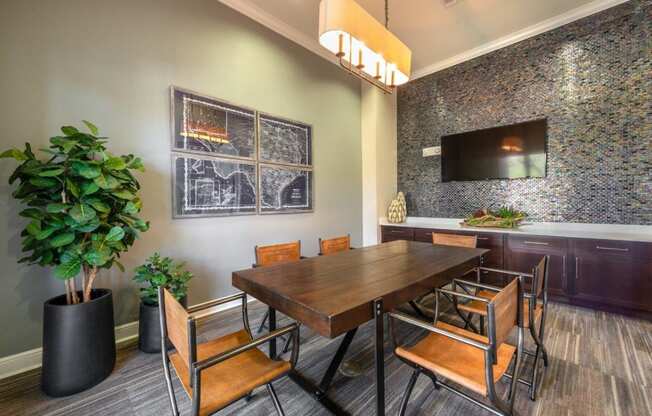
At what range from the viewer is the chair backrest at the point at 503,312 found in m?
1.04

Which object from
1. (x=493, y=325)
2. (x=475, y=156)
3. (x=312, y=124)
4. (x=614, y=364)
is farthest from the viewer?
(x=475, y=156)

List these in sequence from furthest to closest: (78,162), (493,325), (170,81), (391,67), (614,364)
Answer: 1. (170,81)
2. (391,67)
3. (614,364)
4. (78,162)
5. (493,325)

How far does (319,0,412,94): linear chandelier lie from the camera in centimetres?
172

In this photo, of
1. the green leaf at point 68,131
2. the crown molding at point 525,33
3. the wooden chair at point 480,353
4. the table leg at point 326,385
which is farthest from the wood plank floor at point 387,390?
the crown molding at point 525,33

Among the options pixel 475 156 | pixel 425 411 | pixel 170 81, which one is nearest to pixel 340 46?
pixel 170 81

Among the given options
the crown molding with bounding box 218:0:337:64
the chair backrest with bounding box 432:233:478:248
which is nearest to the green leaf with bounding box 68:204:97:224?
the crown molding with bounding box 218:0:337:64

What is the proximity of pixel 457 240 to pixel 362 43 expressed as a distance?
220cm

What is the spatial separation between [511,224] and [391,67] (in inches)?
104

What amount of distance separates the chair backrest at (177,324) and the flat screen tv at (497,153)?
166 inches

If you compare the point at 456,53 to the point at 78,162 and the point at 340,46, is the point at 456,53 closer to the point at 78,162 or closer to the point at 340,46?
the point at 340,46

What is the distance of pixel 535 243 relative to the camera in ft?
10.0

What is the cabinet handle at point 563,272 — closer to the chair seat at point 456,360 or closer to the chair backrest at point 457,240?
the chair backrest at point 457,240

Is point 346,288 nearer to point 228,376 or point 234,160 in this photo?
point 228,376

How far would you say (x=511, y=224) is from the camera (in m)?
3.38
